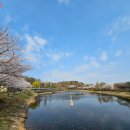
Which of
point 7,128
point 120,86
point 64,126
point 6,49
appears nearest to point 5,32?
point 6,49

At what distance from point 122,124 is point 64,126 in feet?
25.5

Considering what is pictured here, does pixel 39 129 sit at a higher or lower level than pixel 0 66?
lower

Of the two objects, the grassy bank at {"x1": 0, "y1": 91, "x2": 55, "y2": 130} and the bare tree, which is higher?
the bare tree

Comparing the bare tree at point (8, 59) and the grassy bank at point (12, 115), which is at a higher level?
the bare tree at point (8, 59)

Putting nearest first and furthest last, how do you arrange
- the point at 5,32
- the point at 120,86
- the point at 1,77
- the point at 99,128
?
the point at 5,32
the point at 1,77
the point at 99,128
the point at 120,86

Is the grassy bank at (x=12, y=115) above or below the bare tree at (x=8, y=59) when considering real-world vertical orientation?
below

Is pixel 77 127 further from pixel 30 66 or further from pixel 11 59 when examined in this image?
pixel 11 59

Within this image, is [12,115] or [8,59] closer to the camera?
[8,59]

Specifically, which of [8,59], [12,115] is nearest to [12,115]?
[12,115]

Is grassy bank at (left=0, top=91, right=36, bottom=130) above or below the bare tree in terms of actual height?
below

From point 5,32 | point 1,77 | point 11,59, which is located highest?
point 5,32

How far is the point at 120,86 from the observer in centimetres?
12356

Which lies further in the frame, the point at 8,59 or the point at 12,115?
the point at 12,115

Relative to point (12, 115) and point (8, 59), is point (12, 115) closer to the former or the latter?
point (12, 115)
